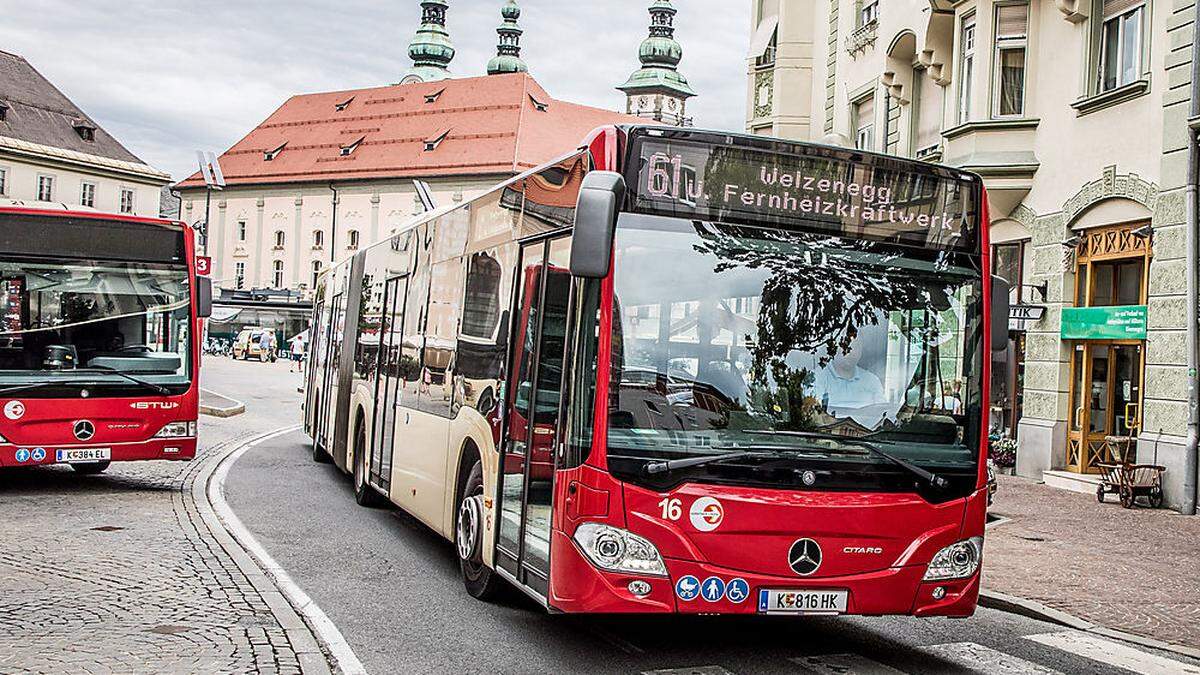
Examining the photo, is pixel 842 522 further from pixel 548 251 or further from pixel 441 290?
pixel 441 290

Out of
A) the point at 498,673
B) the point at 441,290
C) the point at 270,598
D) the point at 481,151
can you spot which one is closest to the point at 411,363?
the point at 441,290

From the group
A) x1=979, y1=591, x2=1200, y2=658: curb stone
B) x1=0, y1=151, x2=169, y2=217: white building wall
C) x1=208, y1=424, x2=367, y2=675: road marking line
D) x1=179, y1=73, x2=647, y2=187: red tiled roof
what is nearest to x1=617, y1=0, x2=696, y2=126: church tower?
x1=179, y1=73, x2=647, y2=187: red tiled roof

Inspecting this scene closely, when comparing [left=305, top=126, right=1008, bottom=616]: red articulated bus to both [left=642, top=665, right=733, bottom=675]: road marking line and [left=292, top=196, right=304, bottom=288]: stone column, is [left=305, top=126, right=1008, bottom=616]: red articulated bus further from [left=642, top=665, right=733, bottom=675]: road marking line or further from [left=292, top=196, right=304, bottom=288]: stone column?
[left=292, top=196, right=304, bottom=288]: stone column

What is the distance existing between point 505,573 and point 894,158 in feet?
11.1

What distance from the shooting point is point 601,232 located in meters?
6.85

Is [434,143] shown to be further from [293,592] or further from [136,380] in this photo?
[293,592]

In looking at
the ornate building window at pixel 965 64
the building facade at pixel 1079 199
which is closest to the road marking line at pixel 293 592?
the building facade at pixel 1079 199

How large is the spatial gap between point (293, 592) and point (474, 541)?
1327mm

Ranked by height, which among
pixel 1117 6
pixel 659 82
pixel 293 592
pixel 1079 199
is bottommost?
pixel 293 592

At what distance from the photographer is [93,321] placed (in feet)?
47.4

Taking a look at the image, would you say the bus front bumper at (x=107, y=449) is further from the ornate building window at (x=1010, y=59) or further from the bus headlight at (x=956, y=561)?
the ornate building window at (x=1010, y=59)

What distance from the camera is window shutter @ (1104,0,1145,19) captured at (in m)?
19.9

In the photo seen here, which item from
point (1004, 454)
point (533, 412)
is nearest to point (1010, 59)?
point (1004, 454)

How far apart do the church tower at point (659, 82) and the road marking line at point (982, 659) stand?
11818 centimetres
